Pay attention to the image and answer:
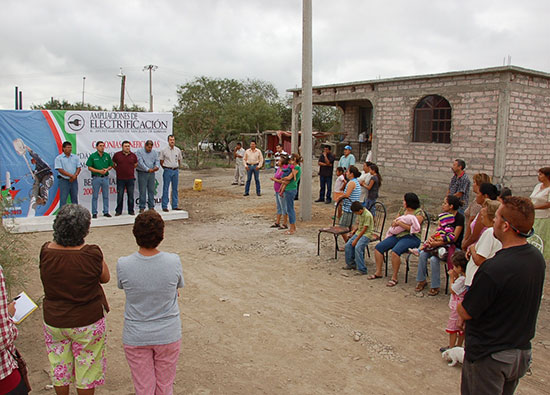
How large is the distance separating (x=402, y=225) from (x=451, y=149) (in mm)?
7766

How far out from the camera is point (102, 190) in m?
10.5

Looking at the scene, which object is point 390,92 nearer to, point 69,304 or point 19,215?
point 19,215

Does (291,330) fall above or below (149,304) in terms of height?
below

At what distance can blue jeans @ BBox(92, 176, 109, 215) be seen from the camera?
10359 mm

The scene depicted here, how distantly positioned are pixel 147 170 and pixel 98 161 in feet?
3.66

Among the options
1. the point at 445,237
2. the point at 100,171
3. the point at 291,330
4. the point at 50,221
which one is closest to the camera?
the point at 291,330

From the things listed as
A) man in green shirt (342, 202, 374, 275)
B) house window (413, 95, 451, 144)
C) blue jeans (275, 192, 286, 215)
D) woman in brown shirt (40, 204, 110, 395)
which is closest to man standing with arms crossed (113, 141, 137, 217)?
blue jeans (275, 192, 286, 215)

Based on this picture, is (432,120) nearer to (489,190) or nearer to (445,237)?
(489,190)

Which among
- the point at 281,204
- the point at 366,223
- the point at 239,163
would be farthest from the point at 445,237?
the point at 239,163

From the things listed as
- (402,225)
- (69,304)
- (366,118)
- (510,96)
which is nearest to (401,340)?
(402,225)

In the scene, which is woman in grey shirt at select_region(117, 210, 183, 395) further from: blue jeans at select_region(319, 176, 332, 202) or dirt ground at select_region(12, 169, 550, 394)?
blue jeans at select_region(319, 176, 332, 202)

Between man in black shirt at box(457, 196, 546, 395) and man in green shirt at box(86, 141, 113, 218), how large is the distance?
9.10 metres

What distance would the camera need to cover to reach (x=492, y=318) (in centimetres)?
259

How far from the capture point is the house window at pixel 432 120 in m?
13.7
